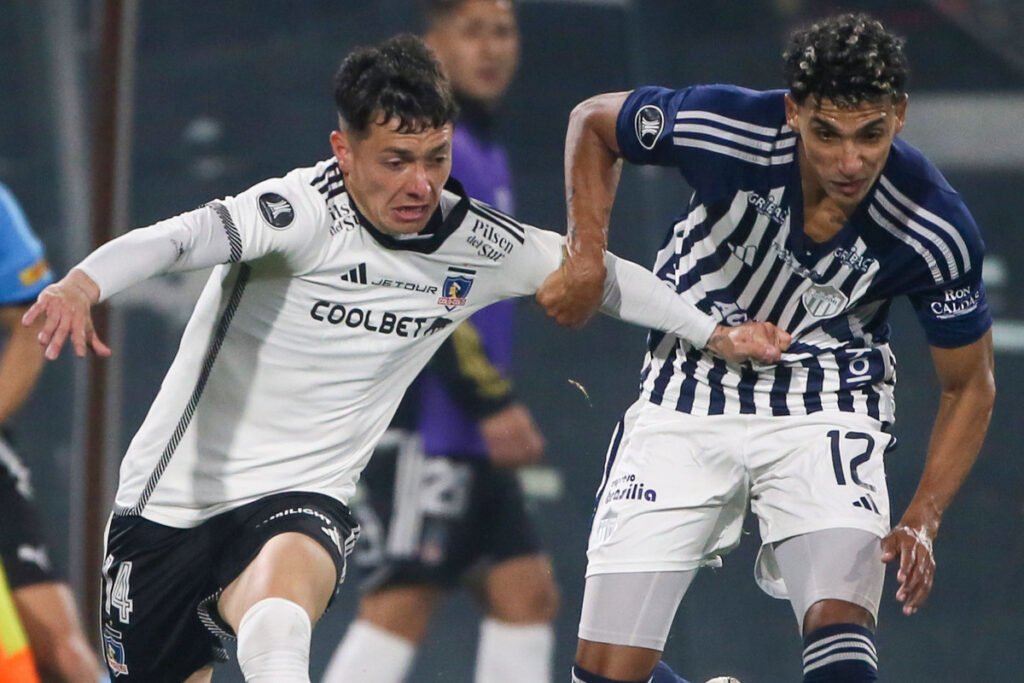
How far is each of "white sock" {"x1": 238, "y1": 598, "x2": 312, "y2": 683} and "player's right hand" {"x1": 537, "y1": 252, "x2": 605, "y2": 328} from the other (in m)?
0.81

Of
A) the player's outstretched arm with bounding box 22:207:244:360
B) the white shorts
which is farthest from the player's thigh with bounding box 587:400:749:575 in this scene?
the player's outstretched arm with bounding box 22:207:244:360

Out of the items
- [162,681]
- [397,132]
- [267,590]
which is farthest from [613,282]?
[162,681]

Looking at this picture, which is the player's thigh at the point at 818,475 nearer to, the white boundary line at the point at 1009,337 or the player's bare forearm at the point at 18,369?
the player's bare forearm at the point at 18,369

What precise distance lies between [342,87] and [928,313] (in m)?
1.24

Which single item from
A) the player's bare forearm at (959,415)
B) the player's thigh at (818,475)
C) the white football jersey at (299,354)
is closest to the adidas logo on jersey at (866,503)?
the player's thigh at (818,475)

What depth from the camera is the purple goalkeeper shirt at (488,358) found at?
3.84m

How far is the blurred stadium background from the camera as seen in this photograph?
494cm

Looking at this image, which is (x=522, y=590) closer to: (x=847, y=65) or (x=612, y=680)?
(x=612, y=680)

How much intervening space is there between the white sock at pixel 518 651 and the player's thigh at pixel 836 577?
111 cm

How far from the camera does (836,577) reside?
2.84 m

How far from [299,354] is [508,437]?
1041mm

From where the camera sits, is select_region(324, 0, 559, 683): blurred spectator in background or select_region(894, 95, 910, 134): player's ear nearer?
select_region(894, 95, 910, 134): player's ear

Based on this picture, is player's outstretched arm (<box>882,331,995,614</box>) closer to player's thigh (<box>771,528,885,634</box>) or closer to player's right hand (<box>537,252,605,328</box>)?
player's thigh (<box>771,528,885,634</box>)

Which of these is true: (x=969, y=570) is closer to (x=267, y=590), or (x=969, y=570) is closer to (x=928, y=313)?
(x=928, y=313)
